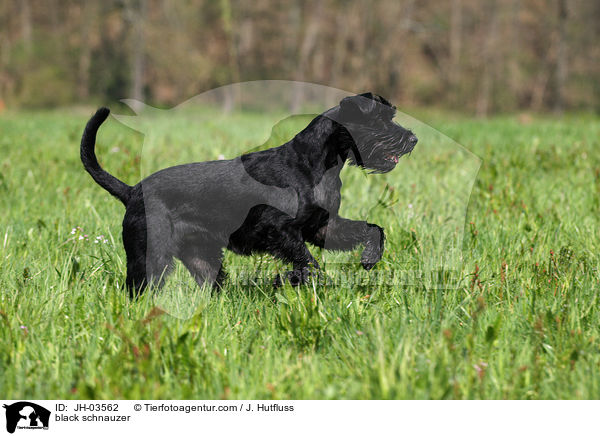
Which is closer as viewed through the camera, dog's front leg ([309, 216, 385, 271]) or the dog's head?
the dog's head

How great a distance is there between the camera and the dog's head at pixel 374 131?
279 centimetres

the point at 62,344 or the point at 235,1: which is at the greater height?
the point at 235,1

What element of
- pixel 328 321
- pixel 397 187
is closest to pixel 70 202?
pixel 397 187

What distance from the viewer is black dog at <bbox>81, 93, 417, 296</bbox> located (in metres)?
2.79

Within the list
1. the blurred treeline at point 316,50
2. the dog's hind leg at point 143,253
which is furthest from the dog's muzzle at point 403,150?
the blurred treeline at point 316,50

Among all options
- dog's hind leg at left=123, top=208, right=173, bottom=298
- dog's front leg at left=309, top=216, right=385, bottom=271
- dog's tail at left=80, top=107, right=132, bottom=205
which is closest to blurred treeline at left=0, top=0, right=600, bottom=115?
dog's tail at left=80, top=107, right=132, bottom=205

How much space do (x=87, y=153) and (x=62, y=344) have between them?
3.80ft

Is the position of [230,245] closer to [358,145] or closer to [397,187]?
[358,145]

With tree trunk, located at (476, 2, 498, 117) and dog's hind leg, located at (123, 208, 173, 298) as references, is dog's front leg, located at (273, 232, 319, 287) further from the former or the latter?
tree trunk, located at (476, 2, 498, 117)

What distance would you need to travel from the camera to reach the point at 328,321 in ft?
9.01

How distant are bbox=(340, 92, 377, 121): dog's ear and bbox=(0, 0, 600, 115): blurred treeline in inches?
822
